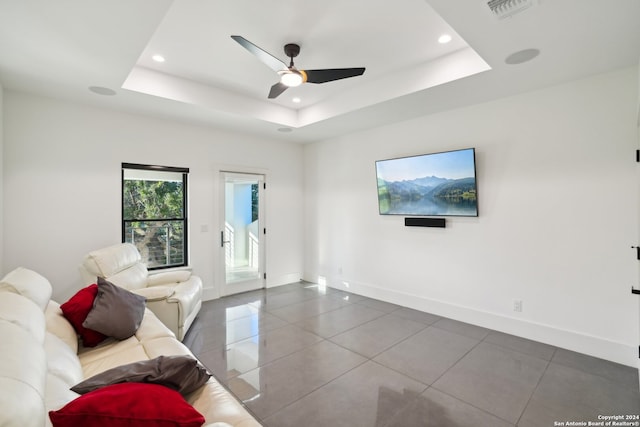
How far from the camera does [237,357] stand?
10.4 feet

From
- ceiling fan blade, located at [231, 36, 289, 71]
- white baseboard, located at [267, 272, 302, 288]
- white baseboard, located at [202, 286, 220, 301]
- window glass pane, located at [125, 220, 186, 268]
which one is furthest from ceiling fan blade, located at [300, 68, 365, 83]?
white baseboard, located at [267, 272, 302, 288]

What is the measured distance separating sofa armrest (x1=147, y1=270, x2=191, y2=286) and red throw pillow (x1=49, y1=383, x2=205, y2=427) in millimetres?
3065

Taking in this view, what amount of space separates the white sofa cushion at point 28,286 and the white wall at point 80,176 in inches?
82.7

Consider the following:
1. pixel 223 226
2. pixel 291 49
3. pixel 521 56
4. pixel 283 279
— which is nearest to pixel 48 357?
pixel 291 49

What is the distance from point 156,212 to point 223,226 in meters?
1.06

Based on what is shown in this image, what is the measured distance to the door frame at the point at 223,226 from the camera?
5.27 m

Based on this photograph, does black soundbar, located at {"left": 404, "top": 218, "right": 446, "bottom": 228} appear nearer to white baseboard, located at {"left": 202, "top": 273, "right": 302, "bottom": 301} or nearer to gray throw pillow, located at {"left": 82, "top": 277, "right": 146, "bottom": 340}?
white baseboard, located at {"left": 202, "top": 273, "right": 302, "bottom": 301}

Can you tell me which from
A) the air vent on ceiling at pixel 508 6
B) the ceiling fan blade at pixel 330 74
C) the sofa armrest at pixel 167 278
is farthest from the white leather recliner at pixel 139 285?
the air vent on ceiling at pixel 508 6

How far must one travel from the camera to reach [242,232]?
5.77m

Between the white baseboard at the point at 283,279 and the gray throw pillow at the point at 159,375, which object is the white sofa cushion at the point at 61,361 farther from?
the white baseboard at the point at 283,279

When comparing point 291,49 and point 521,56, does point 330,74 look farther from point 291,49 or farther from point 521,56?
point 521,56

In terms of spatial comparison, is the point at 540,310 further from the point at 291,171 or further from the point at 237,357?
the point at 291,171

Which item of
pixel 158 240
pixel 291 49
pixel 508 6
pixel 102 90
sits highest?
pixel 291 49

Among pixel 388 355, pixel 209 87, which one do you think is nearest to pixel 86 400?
pixel 388 355
